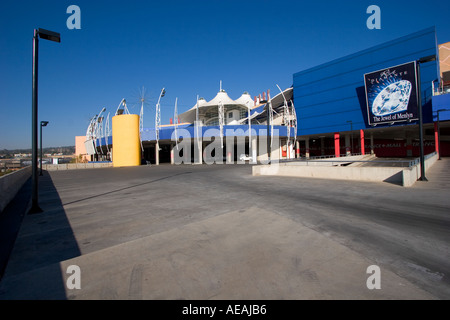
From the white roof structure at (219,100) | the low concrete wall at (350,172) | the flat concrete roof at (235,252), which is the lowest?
the flat concrete roof at (235,252)

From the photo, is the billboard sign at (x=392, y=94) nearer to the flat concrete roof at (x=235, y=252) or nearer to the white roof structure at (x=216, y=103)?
the flat concrete roof at (x=235, y=252)

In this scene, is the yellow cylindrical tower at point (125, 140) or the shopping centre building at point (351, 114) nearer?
the shopping centre building at point (351, 114)

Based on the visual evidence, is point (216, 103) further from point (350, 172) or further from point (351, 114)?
point (350, 172)

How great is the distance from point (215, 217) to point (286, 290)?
340cm

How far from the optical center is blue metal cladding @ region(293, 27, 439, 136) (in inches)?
1109

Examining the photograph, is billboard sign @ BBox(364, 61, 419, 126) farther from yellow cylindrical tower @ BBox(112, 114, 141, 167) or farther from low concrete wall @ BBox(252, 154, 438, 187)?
yellow cylindrical tower @ BBox(112, 114, 141, 167)

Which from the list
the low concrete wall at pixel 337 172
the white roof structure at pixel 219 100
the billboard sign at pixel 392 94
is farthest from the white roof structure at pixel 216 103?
the low concrete wall at pixel 337 172

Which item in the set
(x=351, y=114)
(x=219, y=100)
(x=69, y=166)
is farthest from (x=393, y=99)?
(x=69, y=166)

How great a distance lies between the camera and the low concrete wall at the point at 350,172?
11.4 metres

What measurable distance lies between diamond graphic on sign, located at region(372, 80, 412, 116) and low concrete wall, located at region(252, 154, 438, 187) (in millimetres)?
20165

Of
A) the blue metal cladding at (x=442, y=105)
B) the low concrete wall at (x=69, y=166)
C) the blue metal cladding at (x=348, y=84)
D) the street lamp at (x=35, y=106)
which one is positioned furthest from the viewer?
the low concrete wall at (x=69, y=166)

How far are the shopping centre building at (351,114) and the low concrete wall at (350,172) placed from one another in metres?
4.50

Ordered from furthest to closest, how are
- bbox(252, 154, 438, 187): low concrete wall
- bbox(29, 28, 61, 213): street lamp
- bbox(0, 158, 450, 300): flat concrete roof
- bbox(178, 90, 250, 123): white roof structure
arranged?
bbox(178, 90, 250, 123): white roof structure → bbox(252, 154, 438, 187): low concrete wall → bbox(29, 28, 61, 213): street lamp → bbox(0, 158, 450, 300): flat concrete roof

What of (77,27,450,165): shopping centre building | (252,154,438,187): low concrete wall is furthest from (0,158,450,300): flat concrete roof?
(77,27,450,165): shopping centre building
